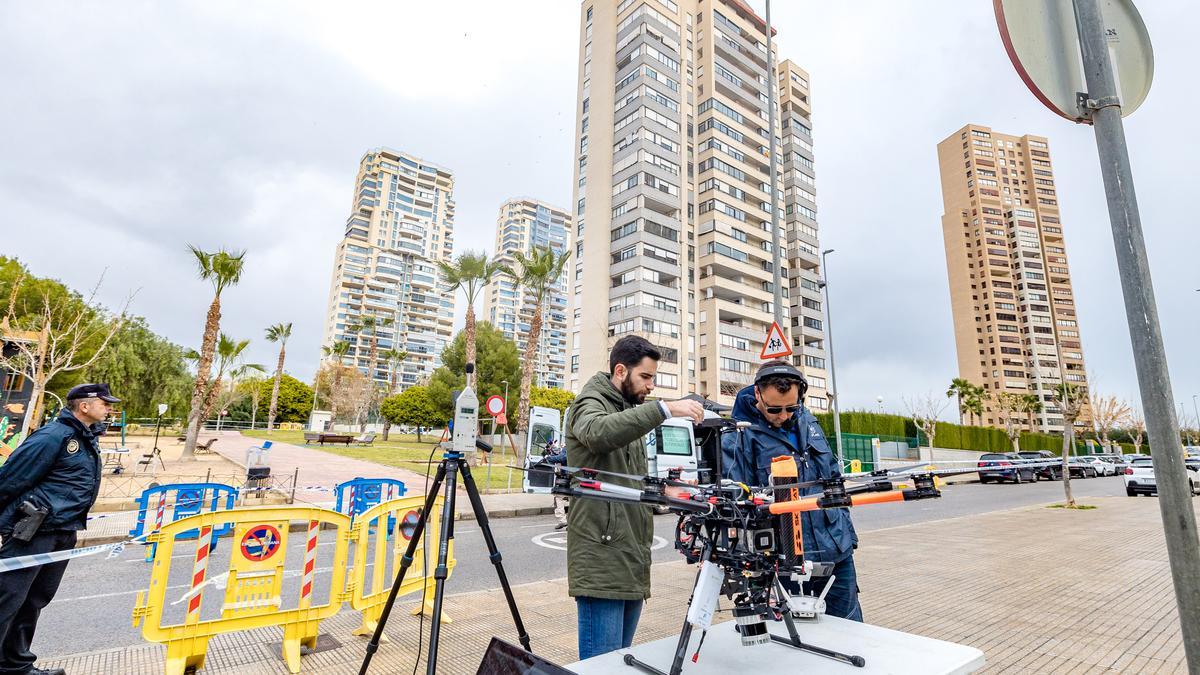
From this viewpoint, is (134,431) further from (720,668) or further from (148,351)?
(720,668)

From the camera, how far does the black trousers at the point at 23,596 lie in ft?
11.1

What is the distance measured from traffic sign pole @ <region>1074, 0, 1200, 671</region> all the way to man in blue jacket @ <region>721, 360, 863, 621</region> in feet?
3.80

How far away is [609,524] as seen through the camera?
7.55ft

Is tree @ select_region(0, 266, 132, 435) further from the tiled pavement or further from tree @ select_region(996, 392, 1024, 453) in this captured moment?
tree @ select_region(996, 392, 1024, 453)

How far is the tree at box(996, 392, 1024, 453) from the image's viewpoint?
49344 mm

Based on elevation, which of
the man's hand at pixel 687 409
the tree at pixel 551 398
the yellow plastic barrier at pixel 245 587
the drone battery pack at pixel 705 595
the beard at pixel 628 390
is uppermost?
the tree at pixel 551 398

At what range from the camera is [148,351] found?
3841 centimetres

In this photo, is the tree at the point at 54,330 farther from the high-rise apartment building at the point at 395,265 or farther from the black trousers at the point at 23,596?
the high-rise apartment building at the point at 395,265

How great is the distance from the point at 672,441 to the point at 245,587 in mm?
9707

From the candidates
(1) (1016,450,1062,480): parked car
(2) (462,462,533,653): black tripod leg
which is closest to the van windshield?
(1) (1016,450,1062,480): parked car

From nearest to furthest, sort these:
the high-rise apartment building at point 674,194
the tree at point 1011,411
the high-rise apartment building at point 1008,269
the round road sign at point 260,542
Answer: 1. the round road sign at point 260,542
2. the high-rise apartment building at point 674,194
3. the tree at point 1011,411
4. the high-rise apartment building at point 1008,269

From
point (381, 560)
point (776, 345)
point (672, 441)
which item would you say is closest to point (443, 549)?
point (381, 560)

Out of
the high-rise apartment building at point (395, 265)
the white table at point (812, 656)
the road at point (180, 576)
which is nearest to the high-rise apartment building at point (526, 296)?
the high-rise apartment building at point (395, 265)

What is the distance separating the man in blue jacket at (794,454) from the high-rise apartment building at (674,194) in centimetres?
3952
